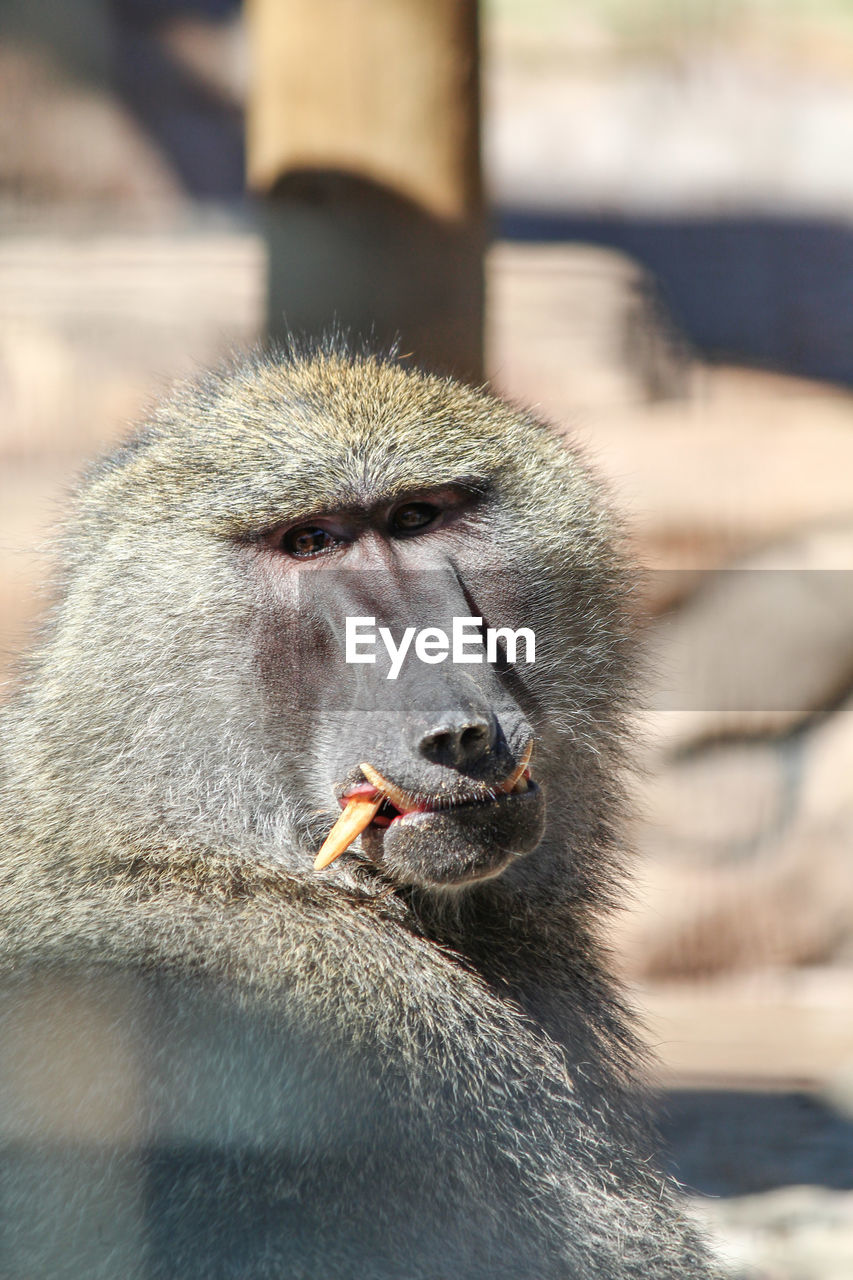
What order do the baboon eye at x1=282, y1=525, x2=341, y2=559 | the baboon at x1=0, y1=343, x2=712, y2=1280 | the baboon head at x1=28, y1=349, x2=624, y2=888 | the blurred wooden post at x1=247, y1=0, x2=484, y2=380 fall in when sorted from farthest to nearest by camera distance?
1. the blurred wooden post at x1=247, y1=0, x2=484, y2=380
2. the baboon eye at x1=282, y1=525, x2=341, y2=559
3. the baboon head at x1=28, y1=349, x2=624, y2=888
4. the baboon at x1=0, y1=343, x2=712, y2=1280

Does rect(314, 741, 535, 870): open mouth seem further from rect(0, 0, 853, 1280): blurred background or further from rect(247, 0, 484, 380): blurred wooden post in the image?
rect(247, 0, 484, 380): blurred wooden post

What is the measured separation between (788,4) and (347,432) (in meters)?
2.37

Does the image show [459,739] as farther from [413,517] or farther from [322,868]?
[413,517]

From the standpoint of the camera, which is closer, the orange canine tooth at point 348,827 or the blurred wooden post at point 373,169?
the orange canine tooth at point 348,827

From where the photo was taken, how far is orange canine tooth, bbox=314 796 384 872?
165 cm

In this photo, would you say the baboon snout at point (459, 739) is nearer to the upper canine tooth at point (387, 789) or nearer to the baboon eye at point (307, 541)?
the upper canine tooth at point (387, 789)

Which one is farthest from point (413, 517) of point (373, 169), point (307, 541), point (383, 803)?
point (373, 169)

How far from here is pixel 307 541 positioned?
1.84m

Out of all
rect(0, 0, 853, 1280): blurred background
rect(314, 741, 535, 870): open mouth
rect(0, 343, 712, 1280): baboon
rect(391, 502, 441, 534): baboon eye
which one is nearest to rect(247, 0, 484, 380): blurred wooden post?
rect(0, 0, 853, 1280): blurred background

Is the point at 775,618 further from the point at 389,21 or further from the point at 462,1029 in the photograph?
the point at 462,1029

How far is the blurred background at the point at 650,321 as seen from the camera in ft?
8.70

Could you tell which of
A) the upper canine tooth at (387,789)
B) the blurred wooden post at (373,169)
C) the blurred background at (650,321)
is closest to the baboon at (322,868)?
the upper canine tooth at (387,789)

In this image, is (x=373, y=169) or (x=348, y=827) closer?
(x=348, y=827)

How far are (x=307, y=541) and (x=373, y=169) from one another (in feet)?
3.61
